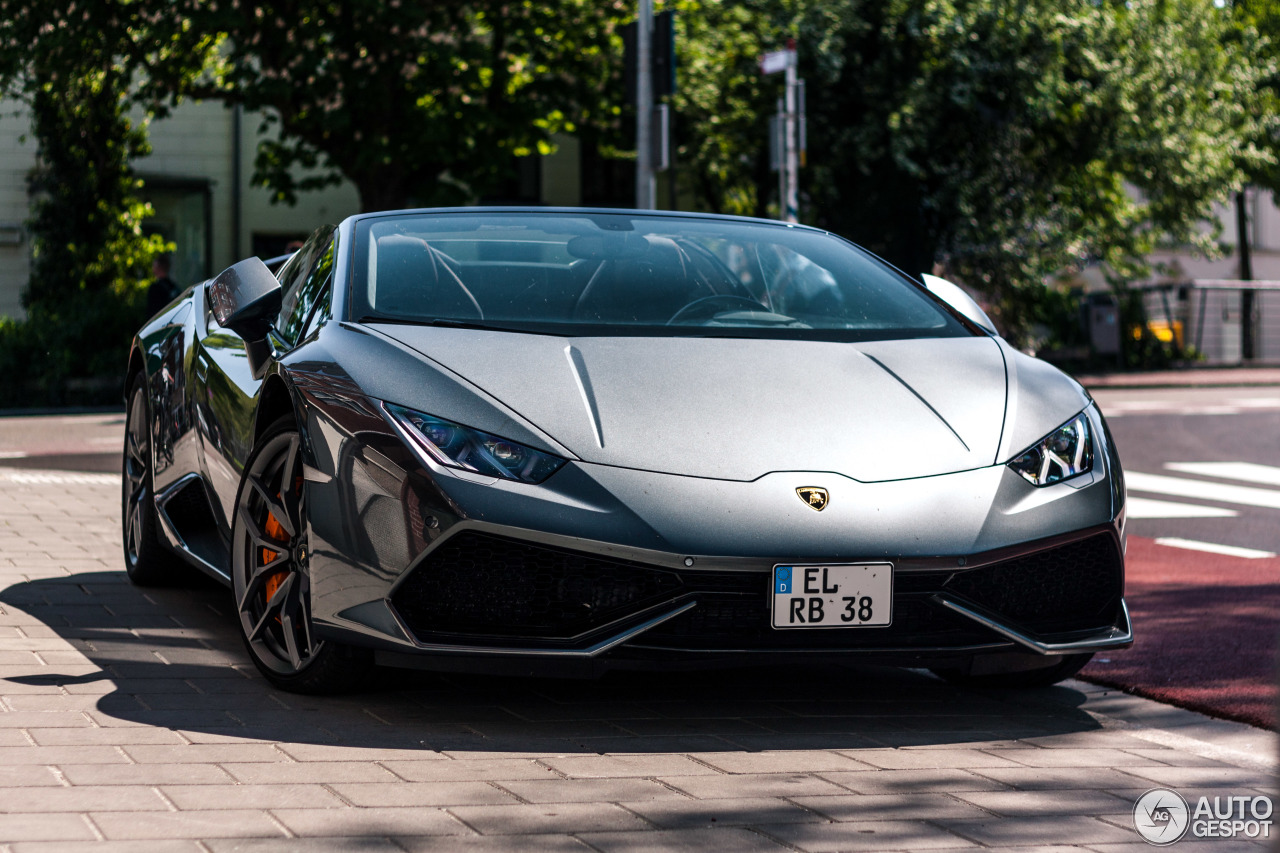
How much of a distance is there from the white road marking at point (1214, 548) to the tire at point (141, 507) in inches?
188

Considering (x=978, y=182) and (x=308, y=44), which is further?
(x=978, y=182)

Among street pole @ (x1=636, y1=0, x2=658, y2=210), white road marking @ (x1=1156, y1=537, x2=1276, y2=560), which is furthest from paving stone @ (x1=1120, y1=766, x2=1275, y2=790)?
street pole @ (x1=636, y1=0, x2=658, y2=210)

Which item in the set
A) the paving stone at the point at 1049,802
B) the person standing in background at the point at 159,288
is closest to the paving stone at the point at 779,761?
the paving stone at the point at 1049,802

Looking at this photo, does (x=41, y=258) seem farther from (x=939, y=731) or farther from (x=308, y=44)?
(x=939, y=731)

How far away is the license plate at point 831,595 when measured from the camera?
379 cm

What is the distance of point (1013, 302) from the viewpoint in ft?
80.0

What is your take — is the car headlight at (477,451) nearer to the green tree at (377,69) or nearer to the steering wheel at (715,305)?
the steering wheel at (715,305)

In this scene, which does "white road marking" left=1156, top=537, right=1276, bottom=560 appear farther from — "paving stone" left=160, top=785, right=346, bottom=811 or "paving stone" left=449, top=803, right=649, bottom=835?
"paving stone" left=160, top=785, right=346, bottom=811

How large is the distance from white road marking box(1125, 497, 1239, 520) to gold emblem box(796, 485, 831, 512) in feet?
19.3

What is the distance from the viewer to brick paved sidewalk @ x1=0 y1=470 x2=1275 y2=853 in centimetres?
314

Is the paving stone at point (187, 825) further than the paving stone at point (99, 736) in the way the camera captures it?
No

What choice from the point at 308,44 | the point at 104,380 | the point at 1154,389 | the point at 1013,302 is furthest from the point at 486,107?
the point at 1154,389

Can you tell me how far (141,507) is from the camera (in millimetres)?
6199

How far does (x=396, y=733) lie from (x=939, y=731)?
1.32 metres
